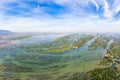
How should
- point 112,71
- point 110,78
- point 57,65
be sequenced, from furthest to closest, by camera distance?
1. point 57,65
2. point 112,71
3. point 110,78

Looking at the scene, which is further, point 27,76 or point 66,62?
point 66,62

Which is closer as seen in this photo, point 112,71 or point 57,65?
point 112,71

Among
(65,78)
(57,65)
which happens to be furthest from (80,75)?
(57,65)

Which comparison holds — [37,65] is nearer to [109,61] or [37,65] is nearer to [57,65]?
[57,65]

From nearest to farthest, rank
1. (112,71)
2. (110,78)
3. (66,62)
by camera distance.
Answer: (110,78) < (112,71) < (66,62)

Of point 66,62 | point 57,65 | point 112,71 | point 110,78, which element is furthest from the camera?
point 66,62

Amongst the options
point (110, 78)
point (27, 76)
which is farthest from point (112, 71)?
point (27, 76)

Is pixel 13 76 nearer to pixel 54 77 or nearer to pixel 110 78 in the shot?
pixel 54 77

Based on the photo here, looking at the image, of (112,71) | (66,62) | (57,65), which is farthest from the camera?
(66,62)
